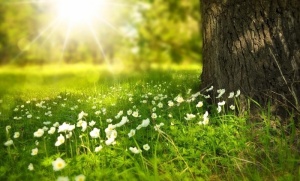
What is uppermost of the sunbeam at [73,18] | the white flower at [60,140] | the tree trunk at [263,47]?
the sunbeam at [73,18]

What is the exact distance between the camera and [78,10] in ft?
36.0

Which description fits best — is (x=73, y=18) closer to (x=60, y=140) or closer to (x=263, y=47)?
(x=263, y=47)

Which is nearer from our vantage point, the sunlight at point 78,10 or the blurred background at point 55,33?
the blurred background at point 55,33

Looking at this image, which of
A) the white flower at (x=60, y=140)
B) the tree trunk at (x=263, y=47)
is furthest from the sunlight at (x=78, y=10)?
the white flower at (x=60, y=140)

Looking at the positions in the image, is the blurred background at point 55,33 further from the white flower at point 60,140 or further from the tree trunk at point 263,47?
the white flower at point 60,140

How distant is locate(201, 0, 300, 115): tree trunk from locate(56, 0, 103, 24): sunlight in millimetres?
7748

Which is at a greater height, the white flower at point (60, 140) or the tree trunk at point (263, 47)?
the tree trunk at point (263, 47)

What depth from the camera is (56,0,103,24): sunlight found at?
10352mm

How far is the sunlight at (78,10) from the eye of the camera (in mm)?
10352

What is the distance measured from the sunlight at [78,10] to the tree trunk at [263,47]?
25.4 ft

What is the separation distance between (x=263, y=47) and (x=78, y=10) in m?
9.05

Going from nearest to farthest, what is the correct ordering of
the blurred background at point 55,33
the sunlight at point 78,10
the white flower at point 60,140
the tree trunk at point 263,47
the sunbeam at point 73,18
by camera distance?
the white flower at point 60,140
the tree trunk at point 263,47
the blurred background at point 55,33
the sunbeam at point 73,18
the sunlight at point 78,10

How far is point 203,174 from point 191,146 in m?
0.24

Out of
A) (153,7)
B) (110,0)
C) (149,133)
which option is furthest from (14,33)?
(149,133)
